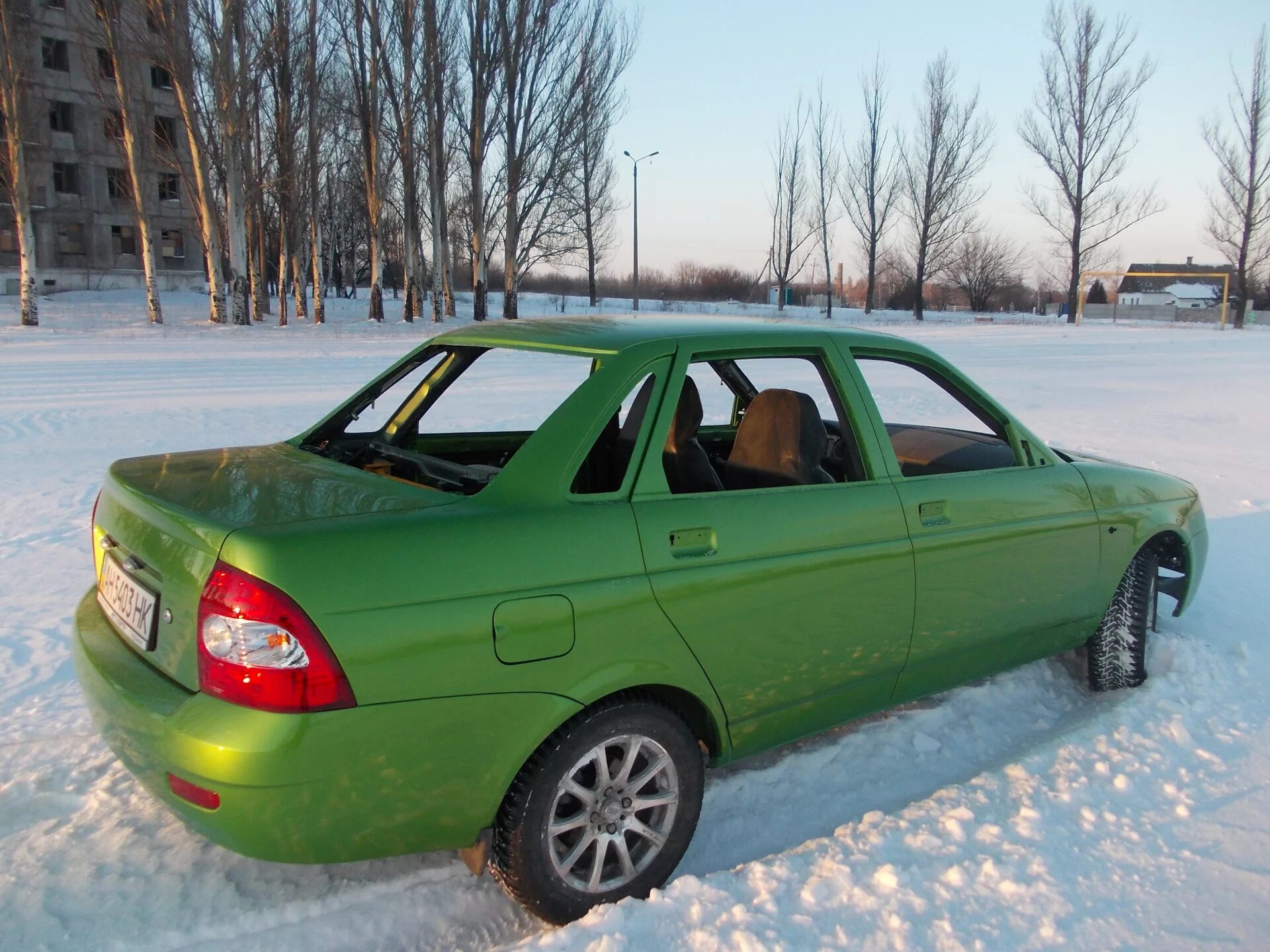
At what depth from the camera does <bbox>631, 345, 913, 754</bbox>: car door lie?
269cm

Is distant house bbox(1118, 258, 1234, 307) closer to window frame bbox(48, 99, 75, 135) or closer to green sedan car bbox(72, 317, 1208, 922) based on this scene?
window frame bbox(48, 99, 75, 135)

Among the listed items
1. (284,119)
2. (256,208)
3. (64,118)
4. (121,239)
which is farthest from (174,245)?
(284,119)

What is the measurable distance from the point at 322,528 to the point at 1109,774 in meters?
2.70

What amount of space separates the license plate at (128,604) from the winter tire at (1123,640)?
3587mm

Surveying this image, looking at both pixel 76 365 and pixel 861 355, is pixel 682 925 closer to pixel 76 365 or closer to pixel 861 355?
pixel 861 355

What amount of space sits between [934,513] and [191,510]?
2.33 meters

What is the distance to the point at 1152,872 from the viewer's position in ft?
9.05

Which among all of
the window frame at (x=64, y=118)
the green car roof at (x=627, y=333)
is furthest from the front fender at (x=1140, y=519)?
the window frame at (x=64, y=118)

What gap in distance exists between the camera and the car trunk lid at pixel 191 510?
234 centimetres

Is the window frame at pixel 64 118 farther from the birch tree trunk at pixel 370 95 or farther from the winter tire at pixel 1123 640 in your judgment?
the winter tire at pixel 1123 640

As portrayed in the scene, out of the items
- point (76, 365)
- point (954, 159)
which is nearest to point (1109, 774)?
point (76, 365)

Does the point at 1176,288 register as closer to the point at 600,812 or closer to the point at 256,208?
the point at 256,208

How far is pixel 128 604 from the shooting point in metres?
2.63

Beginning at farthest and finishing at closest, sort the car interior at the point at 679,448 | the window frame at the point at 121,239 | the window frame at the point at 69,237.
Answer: the window frame at the point at 121,239 → the window frame at the point at 69,237 → the car interior at the point at 679,448
